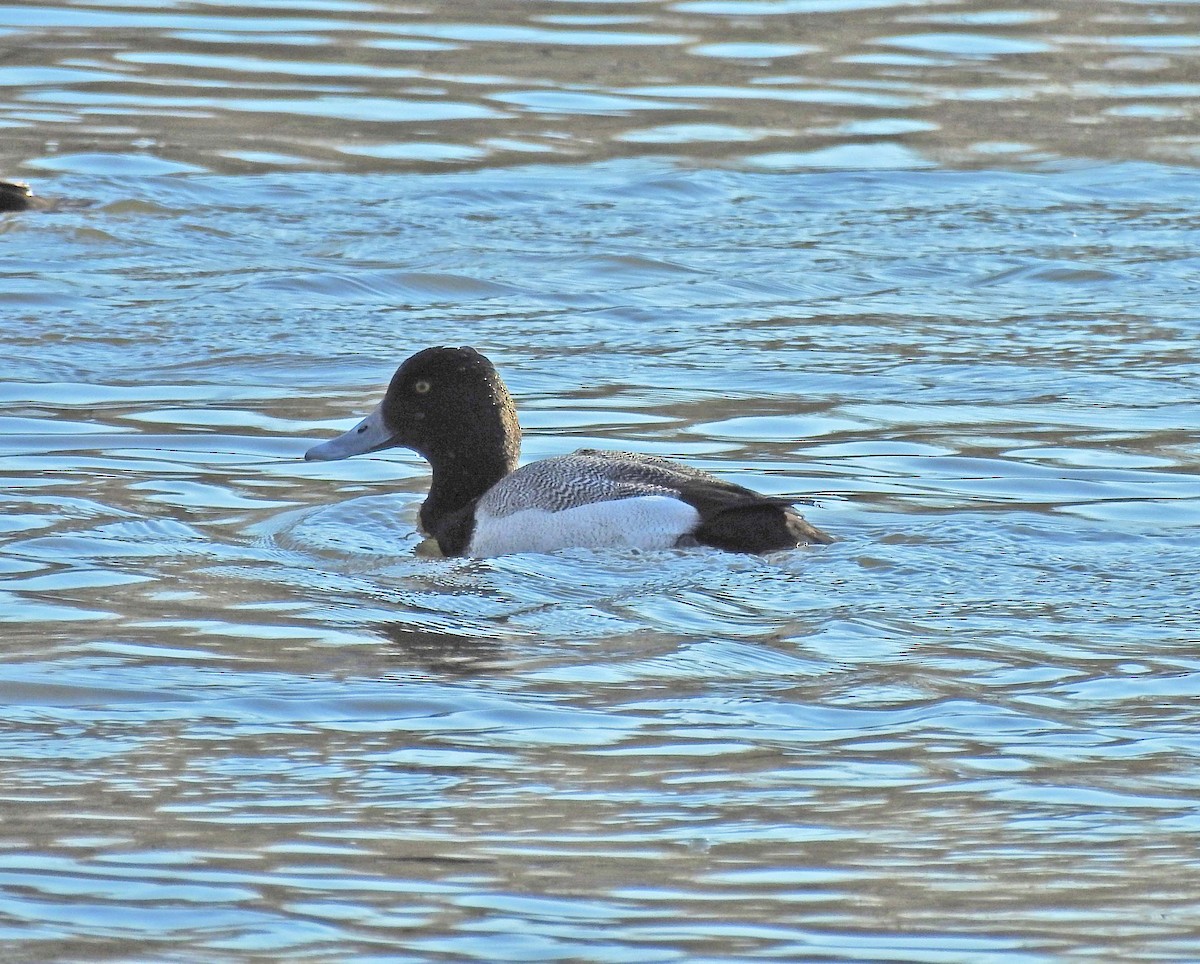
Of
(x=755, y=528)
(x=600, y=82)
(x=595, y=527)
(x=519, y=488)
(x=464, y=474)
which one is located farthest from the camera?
(x=600, y=82)

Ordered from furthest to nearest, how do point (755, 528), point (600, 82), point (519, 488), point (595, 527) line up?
point (600, 82) → point (519, 488) → point (595, 527) → point (755, 528)

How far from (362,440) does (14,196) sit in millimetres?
5120

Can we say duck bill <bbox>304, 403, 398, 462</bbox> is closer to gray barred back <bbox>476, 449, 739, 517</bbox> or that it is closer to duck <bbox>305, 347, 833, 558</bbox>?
duck <bbox>305, 347, 833, 558</bbox>

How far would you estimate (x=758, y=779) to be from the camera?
224 inches

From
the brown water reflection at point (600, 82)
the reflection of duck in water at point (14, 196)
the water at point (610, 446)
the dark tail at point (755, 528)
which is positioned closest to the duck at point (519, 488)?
the dark tail at point (755, 528)

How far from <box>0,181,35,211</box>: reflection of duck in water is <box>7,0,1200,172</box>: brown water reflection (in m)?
1.57

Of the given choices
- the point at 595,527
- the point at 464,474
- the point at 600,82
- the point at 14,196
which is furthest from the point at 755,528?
the point at 600,82

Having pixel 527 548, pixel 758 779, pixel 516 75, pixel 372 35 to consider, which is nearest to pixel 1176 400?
pixel 527 548

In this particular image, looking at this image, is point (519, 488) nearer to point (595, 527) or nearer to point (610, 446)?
point (595, 527)

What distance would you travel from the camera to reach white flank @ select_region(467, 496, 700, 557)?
8258 millimetres

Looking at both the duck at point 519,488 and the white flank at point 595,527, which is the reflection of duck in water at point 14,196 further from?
the white flank at point 595,527

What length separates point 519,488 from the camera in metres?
8.71

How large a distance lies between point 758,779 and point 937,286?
7.32m

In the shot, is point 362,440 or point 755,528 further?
point 362,440
